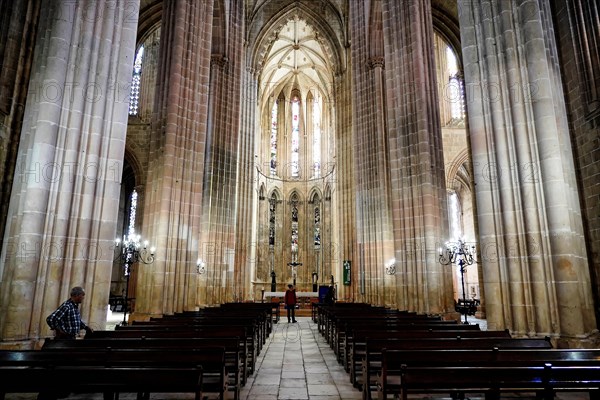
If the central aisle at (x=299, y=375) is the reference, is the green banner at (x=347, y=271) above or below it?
above

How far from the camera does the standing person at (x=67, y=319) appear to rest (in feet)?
18.6

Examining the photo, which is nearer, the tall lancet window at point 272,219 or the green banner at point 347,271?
the green banner at point 347,271

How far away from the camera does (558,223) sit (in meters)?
7.07

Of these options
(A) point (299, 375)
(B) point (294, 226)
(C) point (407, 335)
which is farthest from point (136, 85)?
(C) point (407, 335)

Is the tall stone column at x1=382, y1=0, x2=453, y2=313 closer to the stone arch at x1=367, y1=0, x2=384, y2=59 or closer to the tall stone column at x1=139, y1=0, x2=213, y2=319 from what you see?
the stone arch at x1=367, y1=0, x2=384, y2=59

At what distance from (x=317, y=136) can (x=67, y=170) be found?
117 ft

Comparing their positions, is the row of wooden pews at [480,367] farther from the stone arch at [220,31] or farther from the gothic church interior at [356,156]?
the stone arch at [220,31]

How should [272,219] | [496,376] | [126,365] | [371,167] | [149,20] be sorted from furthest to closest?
1. [272,219]
2. [149,20]
3. [371,167]
4. [126,365]
5. [496,376]

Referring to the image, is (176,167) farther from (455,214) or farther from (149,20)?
(455,214)

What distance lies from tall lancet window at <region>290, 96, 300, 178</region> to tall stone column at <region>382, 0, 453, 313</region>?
2658 cm

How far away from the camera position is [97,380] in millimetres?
3336

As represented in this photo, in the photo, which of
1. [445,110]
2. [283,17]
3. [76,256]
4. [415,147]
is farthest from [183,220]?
[283,17]

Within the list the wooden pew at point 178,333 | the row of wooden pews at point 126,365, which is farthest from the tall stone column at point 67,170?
the row of wooden pews at point 126,365

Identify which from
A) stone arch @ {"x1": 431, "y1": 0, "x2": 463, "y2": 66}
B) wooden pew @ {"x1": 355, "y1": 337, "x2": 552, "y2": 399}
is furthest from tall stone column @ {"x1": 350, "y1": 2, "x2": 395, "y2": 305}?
wooden pew @ {"x1": 355, "y1": 337, "x2": 552, "y2": 399}
